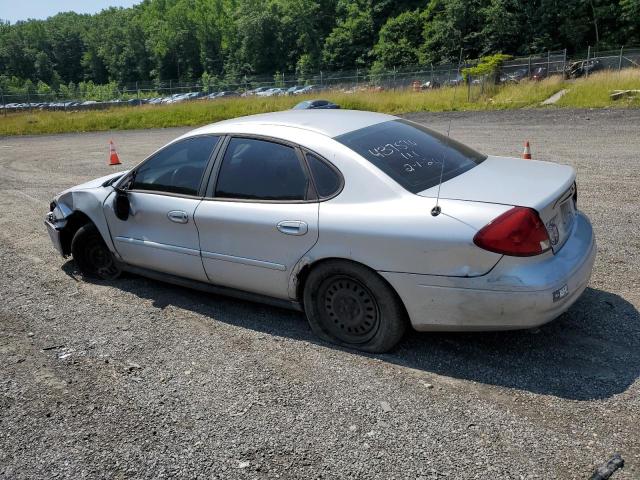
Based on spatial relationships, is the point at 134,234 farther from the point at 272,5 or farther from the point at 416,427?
the point at 272,5

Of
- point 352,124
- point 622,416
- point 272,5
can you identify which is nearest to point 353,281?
point 352,124

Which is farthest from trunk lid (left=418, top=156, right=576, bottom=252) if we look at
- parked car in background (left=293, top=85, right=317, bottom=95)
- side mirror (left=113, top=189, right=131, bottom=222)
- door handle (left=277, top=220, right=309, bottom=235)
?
parked car in background (left=293, top=85, right=317, bottom=95)

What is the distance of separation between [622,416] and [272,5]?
354 feet

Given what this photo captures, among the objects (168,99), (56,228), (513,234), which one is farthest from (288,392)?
(168,99)

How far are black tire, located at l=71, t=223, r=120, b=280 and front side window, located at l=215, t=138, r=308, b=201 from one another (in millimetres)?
1785

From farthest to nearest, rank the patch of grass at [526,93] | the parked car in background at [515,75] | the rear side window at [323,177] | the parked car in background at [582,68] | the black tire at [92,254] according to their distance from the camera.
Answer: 1. the parked car in background at [582,68]
2. the parked car in background at [515,75]
3. the patch of grass at [526,93]
4. the black tire at [92,254]
5. the rear side window at [323,177]

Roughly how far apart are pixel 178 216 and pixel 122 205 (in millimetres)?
756

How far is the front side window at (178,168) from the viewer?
476cm

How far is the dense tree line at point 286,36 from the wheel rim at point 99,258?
63.4m

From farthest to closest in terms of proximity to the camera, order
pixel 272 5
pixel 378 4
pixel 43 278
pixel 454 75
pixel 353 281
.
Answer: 1. pixel 272 5
2. pixel 378 4
3. pixel 454 75
4. pixel 43 278
5. pixel 353 281

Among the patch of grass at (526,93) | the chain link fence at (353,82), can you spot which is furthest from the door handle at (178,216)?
the chain link fence at (353,82)

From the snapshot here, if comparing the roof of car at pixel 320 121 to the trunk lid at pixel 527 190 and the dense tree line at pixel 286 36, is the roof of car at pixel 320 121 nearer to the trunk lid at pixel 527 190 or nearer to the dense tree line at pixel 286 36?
the trunk lid at pixel 527 190

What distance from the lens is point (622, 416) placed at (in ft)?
10.2

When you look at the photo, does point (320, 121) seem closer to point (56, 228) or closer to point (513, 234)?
point (513, 234)
